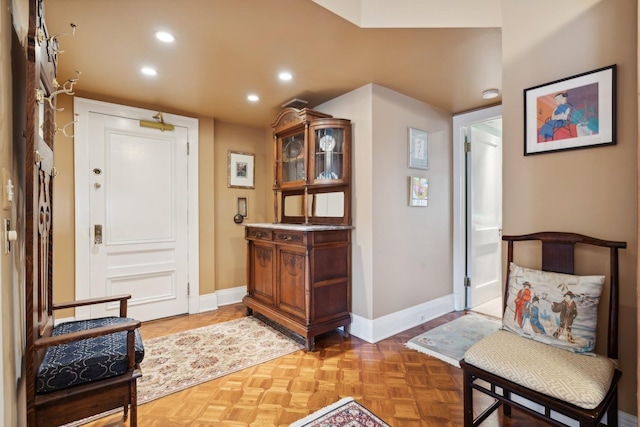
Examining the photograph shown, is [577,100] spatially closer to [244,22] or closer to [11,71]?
[244,22]

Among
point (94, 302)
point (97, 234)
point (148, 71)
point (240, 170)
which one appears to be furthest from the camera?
point (240, 170)

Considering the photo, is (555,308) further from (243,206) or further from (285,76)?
(243,206)

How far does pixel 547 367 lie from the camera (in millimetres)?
1255

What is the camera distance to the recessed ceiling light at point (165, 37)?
190cm

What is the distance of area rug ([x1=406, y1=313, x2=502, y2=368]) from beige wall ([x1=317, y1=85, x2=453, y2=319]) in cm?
34

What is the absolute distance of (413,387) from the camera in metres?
2.00

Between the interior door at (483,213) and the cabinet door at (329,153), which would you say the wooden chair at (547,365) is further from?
the interior door at (483,213)

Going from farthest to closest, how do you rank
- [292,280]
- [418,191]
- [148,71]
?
1. [418,191]
2. [292,280]
3. [148,71]

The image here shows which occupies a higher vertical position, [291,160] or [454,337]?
[291,160]

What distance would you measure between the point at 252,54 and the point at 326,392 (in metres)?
2.39

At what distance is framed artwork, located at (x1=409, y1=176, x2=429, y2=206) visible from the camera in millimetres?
3029

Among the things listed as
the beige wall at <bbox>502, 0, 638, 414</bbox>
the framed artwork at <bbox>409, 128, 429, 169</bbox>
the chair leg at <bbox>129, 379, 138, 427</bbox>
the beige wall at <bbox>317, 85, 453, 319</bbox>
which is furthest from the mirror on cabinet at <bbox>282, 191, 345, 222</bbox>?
the chair leg at <bbox>129, 379, 138, 427</bbox>

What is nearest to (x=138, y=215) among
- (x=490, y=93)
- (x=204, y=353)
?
(x=204, y=353)

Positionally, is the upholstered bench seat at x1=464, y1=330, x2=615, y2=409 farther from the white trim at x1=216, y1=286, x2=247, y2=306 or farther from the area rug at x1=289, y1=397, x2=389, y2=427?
the white trim at x1=216, y1=286, x2=247, y2=306
